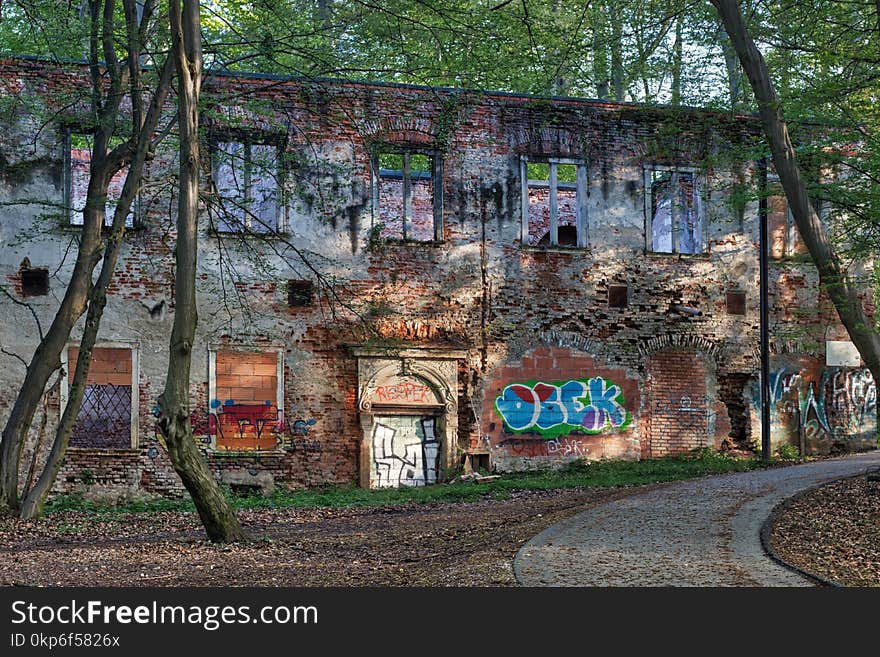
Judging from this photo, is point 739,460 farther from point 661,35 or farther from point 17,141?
point 17,141

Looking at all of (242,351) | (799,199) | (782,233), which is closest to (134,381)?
(242,351)

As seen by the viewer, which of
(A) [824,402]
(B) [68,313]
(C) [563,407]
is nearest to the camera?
(B) [68,313]

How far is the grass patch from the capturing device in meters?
17.6

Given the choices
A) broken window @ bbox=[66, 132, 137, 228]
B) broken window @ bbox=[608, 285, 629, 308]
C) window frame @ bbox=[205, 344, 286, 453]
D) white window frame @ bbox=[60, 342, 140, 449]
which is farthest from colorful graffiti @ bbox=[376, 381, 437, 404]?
broken window @ bbox=[66, 132, 137, 228]

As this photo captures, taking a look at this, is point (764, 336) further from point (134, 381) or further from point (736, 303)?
point (134, 381)

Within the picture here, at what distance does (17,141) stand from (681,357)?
1317cm

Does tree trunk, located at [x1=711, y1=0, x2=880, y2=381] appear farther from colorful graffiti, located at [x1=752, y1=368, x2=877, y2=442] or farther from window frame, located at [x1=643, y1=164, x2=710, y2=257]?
colorful graffiti, located at [x1=752, y1=368, x2=877, y2=442]

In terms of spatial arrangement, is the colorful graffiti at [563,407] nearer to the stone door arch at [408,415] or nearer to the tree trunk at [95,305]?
the stone door arch at [408,415]

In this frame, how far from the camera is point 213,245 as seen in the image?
774 inches

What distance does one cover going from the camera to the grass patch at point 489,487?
17641 millimetres

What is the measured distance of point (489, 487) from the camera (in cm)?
1867

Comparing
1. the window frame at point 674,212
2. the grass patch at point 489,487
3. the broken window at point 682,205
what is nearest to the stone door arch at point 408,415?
the grass patch at point 489,487

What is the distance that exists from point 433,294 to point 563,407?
3336mm

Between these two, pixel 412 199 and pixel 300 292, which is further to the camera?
pixel 412 199
